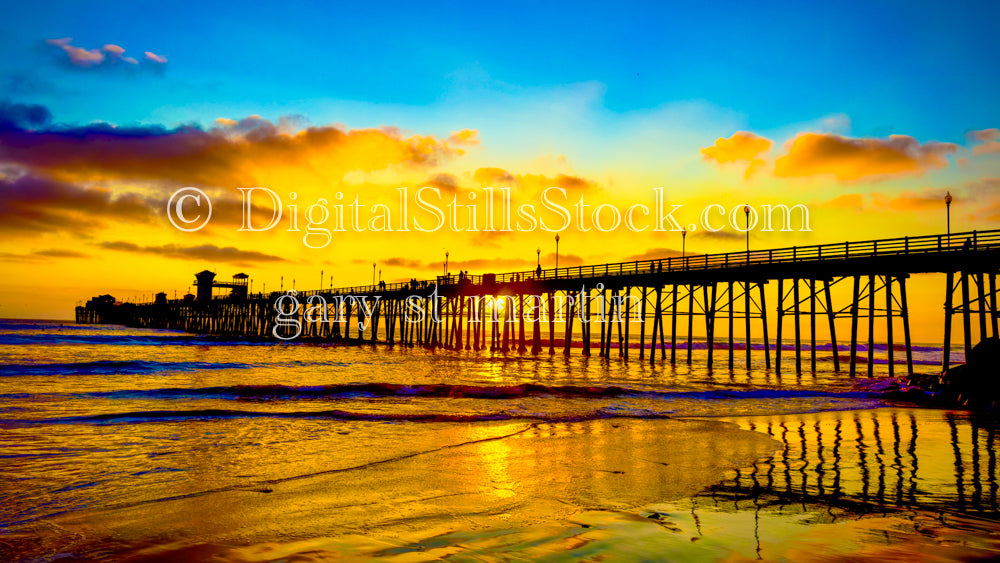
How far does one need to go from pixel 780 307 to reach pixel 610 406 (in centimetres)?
1794

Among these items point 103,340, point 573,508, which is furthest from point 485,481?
point 103,340

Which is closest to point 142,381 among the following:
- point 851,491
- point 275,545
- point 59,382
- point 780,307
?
point 59,382

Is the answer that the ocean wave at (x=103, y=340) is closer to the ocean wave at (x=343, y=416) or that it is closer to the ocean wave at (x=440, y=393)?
the ocean wave at (x=440, y=393)

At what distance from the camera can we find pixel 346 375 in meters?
26.2

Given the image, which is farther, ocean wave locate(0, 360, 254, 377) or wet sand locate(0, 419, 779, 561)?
ocean wave locate(0, 360, 254, 377)

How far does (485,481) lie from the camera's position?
735 centimetres

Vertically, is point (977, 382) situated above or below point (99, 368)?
above

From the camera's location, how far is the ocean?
4.87m

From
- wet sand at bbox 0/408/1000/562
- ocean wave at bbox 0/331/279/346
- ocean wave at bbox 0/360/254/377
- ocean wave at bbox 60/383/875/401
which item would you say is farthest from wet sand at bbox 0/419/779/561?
ocean wave at bbox 0/331/279/346

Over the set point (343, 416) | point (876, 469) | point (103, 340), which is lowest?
point (103, 340)

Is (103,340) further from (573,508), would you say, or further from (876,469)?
(876,469)

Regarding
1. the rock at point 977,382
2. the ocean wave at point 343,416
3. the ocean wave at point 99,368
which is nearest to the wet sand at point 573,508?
the ocean wave at point 343,416

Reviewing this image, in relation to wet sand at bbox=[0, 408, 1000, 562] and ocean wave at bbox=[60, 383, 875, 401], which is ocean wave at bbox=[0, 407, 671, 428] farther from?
ocean wave at bbox=[60, 383, 875, 401]

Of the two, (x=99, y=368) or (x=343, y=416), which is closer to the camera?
(x=343, y=416)
